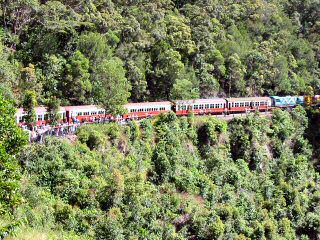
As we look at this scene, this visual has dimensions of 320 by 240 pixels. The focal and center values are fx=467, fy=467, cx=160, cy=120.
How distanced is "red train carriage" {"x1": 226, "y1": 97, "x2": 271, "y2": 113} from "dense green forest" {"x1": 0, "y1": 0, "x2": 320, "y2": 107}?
3219 mm

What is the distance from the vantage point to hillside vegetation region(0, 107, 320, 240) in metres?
23.8

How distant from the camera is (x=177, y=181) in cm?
3016

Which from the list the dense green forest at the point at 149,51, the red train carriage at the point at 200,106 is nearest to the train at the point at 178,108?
the red train carriage at the point at 200,106

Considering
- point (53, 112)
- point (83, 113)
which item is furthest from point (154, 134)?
point (53, 112)

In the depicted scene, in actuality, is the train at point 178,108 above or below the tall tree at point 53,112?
above

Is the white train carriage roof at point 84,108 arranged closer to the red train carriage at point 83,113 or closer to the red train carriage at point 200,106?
the red train carriage at point 83,113

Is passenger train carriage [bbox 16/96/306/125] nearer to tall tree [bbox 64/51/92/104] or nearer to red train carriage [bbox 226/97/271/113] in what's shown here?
red train carriage [bbox 226/97/271/113]

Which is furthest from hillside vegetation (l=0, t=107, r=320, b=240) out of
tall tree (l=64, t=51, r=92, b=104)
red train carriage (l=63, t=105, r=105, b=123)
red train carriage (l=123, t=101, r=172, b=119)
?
tall tree (l=64, t=51, r=92, b=104)

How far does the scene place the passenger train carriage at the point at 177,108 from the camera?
31.6 m

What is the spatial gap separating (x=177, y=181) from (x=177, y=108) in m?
8.70

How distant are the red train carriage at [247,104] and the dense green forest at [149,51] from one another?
322cm

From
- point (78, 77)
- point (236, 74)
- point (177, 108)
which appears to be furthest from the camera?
point (236, 74)

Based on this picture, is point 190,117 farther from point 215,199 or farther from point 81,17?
point 81,17

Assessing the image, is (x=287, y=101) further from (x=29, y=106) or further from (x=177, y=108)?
(x=29, y=106)
